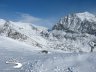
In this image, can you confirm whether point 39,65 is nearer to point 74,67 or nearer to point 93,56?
point 74,67

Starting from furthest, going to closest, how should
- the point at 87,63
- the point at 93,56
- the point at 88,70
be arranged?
the point at 93,56
the point at 87,63
the point at 88,70

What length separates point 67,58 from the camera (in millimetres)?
19797

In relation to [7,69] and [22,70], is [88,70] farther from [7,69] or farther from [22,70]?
[7,69]

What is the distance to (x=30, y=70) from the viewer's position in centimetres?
1775

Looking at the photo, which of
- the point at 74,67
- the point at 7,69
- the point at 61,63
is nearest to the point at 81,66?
the point at 74,67

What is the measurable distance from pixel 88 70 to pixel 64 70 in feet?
5.24

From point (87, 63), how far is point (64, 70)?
2043 mm

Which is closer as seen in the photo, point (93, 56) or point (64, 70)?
point (64, 70)

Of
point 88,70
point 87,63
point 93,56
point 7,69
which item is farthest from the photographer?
point 7,69

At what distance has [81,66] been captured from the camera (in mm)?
17469

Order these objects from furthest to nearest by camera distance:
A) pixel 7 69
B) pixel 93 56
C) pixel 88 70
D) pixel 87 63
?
1. pixel 7 69
2. pixel 93 56
3. pixel 87 63
4. pixel 88 70

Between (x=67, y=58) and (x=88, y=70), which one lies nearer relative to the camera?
(x=88, y=70)

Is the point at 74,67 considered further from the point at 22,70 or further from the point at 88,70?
the point at 22,70

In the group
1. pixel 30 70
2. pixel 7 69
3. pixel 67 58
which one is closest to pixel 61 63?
pixel 67 58
